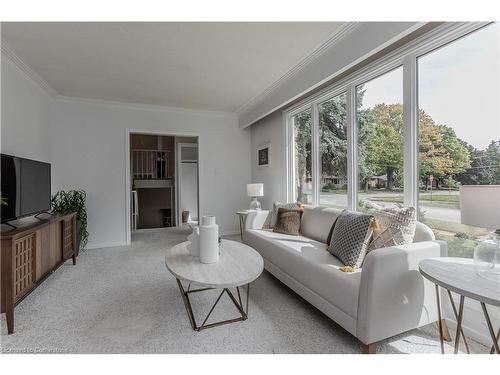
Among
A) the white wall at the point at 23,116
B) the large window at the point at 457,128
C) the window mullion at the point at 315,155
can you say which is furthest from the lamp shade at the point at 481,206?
the white wall at the point at 23,116

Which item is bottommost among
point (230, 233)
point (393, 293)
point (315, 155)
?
point (230, 233)

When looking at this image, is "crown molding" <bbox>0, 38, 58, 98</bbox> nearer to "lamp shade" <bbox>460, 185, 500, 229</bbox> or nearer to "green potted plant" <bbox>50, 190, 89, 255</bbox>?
"green potted plant" <bbox>50, 190, 89, 255</bbox>

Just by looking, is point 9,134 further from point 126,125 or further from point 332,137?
point 332,137

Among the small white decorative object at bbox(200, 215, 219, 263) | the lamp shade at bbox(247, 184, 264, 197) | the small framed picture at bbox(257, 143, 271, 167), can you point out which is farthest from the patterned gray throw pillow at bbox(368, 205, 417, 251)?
the small framed picture at bbox(257, 143, 271, 167)

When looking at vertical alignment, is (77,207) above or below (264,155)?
below

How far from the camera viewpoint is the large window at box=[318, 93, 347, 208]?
121 inches

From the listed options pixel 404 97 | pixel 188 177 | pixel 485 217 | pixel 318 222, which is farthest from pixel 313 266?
pixel 188 177

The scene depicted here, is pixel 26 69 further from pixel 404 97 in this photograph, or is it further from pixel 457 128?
pixel 457 128

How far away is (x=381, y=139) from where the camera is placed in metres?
2.58

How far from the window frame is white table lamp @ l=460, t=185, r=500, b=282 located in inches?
36.2

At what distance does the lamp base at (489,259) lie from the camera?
133 centimetres

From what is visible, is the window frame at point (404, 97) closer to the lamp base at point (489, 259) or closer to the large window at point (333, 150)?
the large window at point (333, 150)

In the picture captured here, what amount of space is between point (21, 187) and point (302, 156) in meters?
3.35
